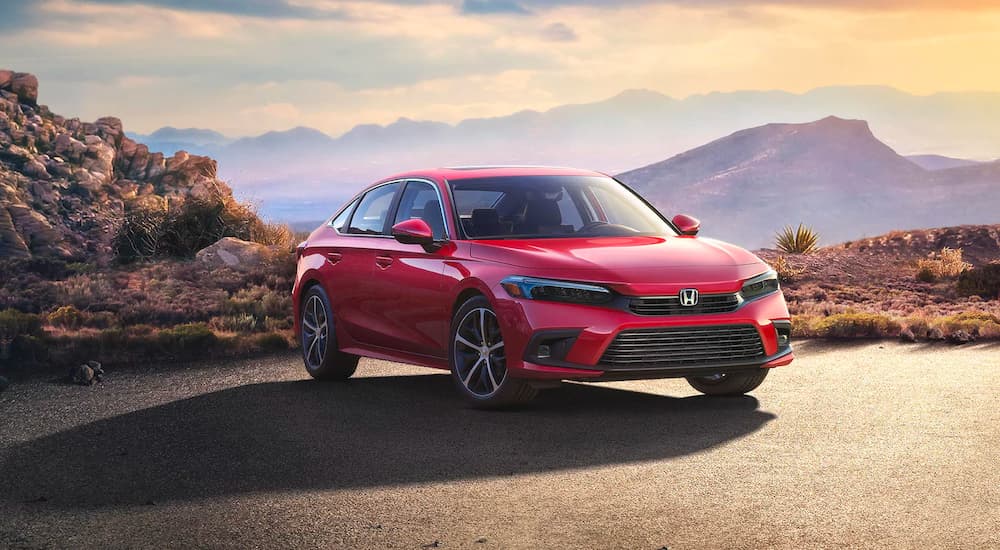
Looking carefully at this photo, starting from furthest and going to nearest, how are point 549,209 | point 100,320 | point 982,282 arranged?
point 982,282 → point 100,320 → point 549,209

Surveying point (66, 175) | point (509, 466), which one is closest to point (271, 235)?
point (509, 466)

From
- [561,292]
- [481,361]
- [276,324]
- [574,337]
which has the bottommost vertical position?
[276,324]

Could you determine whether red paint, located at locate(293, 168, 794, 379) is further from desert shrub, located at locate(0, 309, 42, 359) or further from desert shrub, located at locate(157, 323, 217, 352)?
desert shrub, located at locate(0, 309, 42, 359)

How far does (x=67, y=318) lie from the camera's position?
1728 centimetres

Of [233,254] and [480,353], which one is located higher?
[233,254]

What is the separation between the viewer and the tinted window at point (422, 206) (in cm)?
1034

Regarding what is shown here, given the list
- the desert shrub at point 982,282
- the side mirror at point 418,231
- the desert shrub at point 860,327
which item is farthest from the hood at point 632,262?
the desert shrub at point 982,282

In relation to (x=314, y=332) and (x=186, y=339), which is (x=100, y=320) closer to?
(x=186, y=339)

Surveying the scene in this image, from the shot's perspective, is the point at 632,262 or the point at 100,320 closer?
the point at 632,262

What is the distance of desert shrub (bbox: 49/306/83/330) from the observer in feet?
55.2

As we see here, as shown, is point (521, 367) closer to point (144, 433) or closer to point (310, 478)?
point (310, 478)

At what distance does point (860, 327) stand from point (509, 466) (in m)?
8.94

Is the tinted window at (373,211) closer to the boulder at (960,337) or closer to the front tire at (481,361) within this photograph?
the front tire at (481,361)

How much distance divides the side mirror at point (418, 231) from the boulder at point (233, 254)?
12.9m
